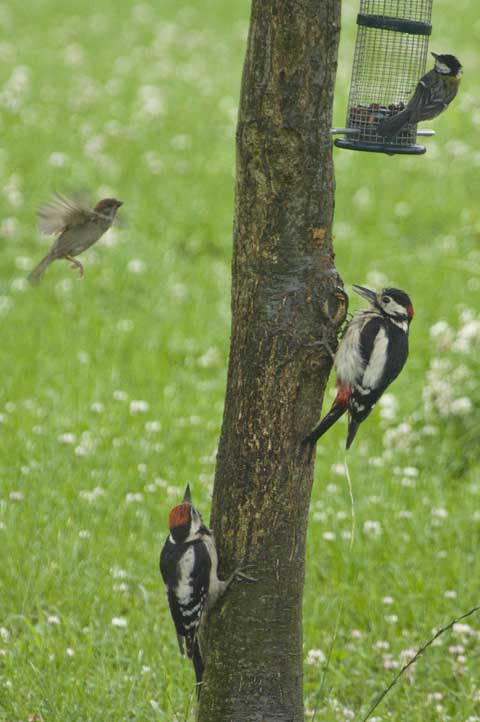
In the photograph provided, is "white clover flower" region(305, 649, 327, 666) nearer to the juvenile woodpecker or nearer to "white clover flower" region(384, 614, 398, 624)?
"white clover flower" region(384, 614, 398, 624)

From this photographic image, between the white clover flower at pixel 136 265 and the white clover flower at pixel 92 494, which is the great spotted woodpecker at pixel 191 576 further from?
the white clover flower at pixel 136 265

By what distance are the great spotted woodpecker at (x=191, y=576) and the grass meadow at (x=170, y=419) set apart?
1.34ft

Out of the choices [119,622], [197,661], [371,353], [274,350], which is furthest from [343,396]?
[119,622]

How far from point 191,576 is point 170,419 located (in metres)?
3.65

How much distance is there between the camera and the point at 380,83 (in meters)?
6.16

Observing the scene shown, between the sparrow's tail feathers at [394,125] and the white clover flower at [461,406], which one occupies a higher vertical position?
the sparrow's tail feathers at [394,125]

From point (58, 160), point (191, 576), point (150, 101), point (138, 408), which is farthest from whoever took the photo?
point (150, 101)

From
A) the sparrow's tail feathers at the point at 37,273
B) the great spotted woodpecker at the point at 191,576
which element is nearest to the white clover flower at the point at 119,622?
the great spotted woodpecker at the point at 191,576

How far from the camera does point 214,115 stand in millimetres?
14773

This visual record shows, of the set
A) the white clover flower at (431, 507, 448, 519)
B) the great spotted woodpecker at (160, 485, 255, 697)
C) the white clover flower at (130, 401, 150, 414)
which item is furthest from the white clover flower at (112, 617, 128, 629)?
the white clover flower at (130, 401, 150, 414)

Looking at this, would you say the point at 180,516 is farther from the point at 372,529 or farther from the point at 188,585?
the point at 372,529

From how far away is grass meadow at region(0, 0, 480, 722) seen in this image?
17.0 feet

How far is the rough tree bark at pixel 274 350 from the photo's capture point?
3.94 m

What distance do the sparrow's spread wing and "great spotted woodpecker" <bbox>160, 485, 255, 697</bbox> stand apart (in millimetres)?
1487
